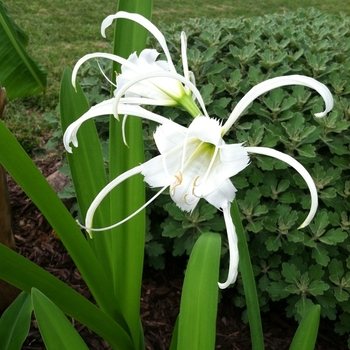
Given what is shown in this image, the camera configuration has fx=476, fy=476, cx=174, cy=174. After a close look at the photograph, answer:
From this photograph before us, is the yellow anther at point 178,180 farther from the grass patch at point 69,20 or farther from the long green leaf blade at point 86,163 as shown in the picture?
the grass patch at point 69,20

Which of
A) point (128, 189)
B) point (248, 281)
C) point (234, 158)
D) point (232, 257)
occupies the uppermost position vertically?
point (234, 158)

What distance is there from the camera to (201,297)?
0.94 m

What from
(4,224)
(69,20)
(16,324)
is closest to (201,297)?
(16,324)

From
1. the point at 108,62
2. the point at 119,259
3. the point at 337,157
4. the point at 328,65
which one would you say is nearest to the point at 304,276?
the point at 337,157

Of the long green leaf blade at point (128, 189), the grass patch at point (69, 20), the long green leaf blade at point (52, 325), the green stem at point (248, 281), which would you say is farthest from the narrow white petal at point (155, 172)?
the grass patch at point (69, 20)

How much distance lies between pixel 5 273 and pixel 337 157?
4.37ft

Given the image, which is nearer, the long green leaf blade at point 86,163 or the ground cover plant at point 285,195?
the long green leaf blade at point 86,163

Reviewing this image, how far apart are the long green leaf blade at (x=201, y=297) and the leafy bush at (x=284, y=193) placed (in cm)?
80

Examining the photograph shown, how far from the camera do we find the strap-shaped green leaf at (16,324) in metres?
1.43

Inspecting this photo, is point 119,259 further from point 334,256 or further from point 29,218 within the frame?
point 29,218

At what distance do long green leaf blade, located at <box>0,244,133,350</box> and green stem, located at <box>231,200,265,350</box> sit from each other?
351 millimetres

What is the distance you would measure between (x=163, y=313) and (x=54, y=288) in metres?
1.00

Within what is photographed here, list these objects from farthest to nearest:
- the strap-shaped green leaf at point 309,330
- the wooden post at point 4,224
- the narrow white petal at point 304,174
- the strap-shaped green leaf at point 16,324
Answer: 1. the wooden post at point 4,224
2. the strap-shaped green leaf at point 16,324
3. the strap-shaped green leaf at point 309,330
4. the narrow white petal at point 304,174

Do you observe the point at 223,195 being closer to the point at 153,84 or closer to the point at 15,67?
the point at 153,84
